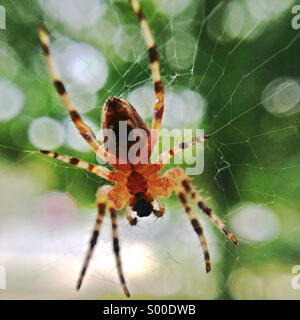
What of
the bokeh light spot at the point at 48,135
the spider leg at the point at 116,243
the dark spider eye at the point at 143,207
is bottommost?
the spider leg at the point at 116,243

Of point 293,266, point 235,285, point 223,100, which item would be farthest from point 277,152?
point 235,285

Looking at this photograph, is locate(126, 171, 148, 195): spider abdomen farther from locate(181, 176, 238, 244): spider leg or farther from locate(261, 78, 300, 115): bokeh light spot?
locate(261, 78, 300, 115): bokeh light spot

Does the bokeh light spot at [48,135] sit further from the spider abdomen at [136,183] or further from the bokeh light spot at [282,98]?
the bokeh light spot at [282,98]

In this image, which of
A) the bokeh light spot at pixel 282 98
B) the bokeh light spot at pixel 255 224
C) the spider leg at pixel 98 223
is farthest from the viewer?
the bokeh light spot at pixel 255 224

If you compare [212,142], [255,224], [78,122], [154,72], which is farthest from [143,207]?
[255,224]

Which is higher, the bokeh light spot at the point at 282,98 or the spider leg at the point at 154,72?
the bokeh light spot at the point at 282,98

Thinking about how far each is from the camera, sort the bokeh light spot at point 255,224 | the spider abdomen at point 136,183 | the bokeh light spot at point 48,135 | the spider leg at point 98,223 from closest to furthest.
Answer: the spider leg at point 98,223 → the spider abdomen at point 136,183 → the bokeh light spot at point 255,224 → the bokeh light spot at point 48,135

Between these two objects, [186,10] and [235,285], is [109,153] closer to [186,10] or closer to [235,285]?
[235,285]

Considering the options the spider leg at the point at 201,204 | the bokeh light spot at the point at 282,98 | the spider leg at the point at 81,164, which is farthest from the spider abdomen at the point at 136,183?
the bokeh light spot at the point at 282,98

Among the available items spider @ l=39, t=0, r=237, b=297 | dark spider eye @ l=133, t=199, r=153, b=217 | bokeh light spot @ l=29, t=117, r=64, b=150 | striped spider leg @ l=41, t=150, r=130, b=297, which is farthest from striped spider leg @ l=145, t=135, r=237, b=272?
bokeh light spot @ l=29, t=117, r=64, b=150
